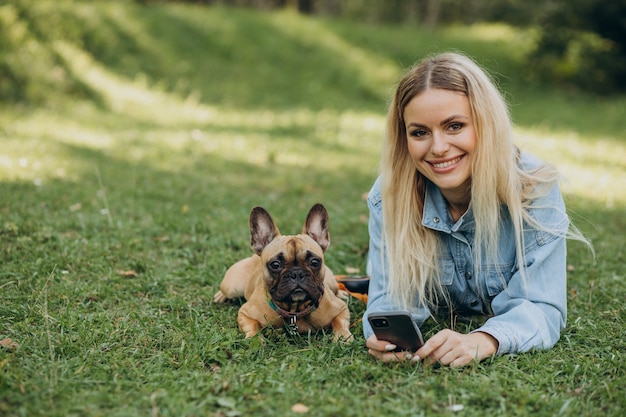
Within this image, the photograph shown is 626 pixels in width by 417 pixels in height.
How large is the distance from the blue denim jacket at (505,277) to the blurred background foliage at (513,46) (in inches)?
390

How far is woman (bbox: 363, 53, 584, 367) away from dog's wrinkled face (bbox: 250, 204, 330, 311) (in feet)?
1.16

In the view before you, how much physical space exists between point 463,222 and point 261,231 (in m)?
1.25

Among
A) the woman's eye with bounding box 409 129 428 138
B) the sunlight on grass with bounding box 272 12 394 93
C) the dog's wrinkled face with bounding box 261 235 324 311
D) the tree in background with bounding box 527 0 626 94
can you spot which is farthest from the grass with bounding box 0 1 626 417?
the woman's eye with bounding box 409 129 428 138

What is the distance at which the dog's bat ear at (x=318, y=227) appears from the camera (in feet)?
13.1

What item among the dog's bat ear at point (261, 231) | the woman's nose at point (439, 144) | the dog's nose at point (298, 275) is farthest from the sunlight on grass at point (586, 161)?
the dog's nose at point (298, 275)

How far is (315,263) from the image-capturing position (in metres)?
3.72

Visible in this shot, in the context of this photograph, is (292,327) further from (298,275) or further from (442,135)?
(442,135)

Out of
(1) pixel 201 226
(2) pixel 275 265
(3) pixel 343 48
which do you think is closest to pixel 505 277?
(2) pixel 275 265

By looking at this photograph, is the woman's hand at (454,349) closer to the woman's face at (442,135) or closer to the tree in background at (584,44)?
the woman's face at (442,135)

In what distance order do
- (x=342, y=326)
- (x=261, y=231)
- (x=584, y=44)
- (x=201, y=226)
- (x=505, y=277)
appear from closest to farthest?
(x=505, y=277)
(x=342, y=326)
(x=261, y=231)
(x=201, y=226)
(x=584, y=44)

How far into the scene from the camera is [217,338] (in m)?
3.59

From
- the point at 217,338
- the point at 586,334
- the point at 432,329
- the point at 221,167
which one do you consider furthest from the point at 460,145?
the point at 221,167

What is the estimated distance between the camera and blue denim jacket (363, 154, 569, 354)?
11.2 feet

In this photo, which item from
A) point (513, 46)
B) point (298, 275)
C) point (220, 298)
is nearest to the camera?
point (298, 275)
